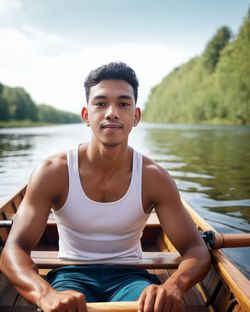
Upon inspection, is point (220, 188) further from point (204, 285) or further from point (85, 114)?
point (85, 114)

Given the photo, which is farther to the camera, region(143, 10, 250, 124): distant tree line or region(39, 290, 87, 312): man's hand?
region(143, 10, 250, 124): distant tree line

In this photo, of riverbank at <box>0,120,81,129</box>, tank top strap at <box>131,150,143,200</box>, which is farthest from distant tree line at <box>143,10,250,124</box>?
tank top strap at <box>131,150,143,200</box>

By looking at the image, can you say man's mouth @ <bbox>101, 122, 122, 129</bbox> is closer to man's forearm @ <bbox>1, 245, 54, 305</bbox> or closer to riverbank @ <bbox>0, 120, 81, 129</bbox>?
man's forearm @ <bbox>1, 245, 54, 305</bbox>

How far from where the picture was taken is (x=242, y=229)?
5.88 meters

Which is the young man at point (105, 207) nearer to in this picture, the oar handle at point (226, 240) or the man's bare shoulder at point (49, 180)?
the man's bare shoulder at point (49, 180)

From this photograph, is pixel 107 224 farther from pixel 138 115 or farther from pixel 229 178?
pixel 229 178

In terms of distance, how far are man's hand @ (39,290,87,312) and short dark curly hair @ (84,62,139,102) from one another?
1392mm

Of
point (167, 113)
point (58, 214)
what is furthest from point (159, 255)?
point (167, 113)

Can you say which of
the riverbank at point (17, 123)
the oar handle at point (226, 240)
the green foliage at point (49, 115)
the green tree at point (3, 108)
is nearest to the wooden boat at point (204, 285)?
the oar handle at point (226, 240)

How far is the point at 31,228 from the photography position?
2.33 metres

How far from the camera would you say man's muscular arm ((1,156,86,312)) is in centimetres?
209

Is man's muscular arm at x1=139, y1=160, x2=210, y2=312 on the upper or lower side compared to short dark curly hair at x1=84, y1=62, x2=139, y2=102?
lower

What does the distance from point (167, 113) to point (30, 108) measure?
1397 inches

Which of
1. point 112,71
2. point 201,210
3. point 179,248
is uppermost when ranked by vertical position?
point 112,71
